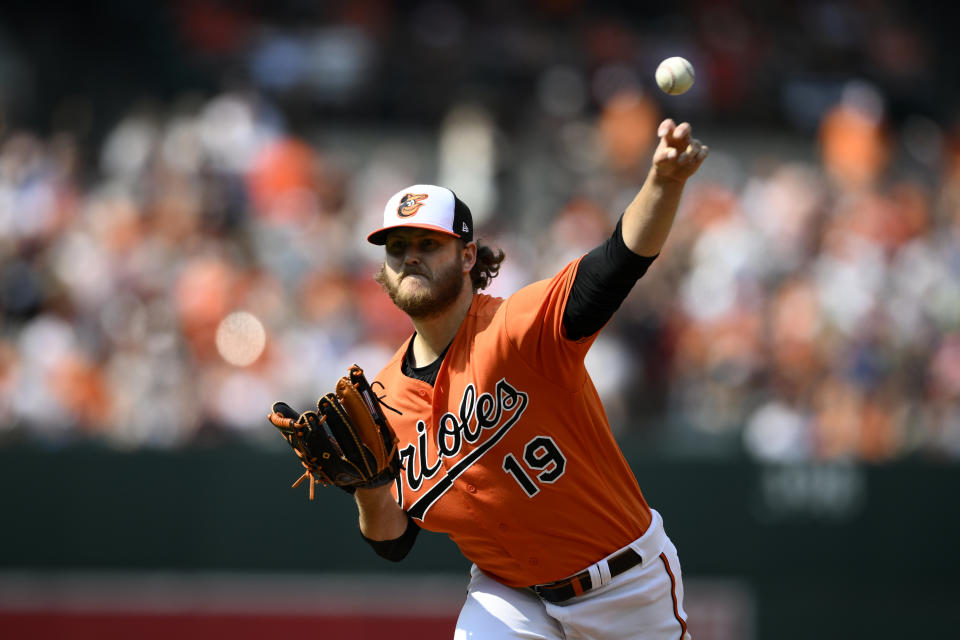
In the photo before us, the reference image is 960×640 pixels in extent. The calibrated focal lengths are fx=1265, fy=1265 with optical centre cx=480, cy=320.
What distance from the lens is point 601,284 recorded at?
3877 mm

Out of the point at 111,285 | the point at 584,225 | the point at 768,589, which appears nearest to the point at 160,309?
the point at 111,285

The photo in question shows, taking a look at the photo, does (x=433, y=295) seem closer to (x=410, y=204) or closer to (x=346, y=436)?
(x=410, y=204)

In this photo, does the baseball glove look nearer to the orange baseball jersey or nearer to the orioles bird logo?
the orange baseball jersey

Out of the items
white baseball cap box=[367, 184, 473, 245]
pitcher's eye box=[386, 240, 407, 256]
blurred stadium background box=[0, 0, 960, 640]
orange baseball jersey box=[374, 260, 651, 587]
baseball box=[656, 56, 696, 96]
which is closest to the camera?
baseball box=[656, 56, 696, 96]

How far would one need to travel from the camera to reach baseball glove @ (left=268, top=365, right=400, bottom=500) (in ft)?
13.9

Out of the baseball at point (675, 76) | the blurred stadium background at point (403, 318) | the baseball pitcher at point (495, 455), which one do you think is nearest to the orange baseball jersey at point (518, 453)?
the baseball pitcher at point (495, 455)

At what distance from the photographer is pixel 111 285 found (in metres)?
9.34

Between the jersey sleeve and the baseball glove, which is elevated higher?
the jersey sleeve

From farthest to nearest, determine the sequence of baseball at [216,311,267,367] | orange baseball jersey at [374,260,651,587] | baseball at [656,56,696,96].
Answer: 1. baseball at [216,311,267,367]
2. orange baseball jersey at [374,260,651,587]
3. baseball at [656,56,696,96]

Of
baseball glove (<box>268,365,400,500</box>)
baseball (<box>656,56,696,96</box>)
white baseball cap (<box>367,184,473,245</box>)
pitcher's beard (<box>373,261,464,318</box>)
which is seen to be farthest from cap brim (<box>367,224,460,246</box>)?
baseball (<box>656,56,696,96</box>)

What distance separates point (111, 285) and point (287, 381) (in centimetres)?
160

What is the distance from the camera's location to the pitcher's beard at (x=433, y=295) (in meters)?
4.32

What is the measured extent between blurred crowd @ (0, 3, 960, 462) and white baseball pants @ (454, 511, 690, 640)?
4073 mm

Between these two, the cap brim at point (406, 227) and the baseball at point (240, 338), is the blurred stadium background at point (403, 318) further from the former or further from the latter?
the cap brim at point (406, 227)
